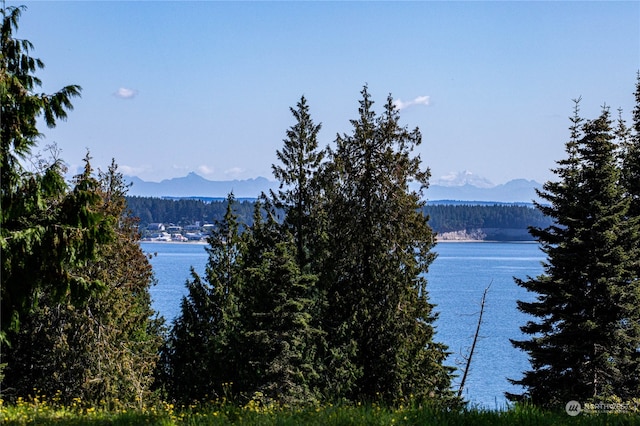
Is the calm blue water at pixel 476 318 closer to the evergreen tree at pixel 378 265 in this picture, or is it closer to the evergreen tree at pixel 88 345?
the evergreen tree at pixel 378 265

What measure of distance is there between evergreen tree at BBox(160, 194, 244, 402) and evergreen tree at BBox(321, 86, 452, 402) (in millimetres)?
9477

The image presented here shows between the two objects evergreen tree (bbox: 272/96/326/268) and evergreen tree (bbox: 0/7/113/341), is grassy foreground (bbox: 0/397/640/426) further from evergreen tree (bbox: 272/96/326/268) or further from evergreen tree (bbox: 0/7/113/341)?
evergreen tree (bbox: 272/96/326/268)

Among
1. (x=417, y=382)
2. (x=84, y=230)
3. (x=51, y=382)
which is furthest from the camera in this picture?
(x=417, y=382)

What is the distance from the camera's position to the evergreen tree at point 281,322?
85.3 ft

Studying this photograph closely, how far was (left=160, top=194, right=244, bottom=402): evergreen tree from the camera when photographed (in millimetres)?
35781

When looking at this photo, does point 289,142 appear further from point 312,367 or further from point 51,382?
point 51,382

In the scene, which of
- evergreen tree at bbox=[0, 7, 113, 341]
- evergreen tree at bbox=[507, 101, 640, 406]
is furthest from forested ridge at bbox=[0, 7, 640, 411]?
evergreen tree at bbox=[0, 7, 113, 341]

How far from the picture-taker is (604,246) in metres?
23.4

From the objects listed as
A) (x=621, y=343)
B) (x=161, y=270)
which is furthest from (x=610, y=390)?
(x=161, y=270)

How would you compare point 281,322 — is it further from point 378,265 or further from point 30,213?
point 30,213

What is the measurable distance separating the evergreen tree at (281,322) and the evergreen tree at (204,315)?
25.0 feet

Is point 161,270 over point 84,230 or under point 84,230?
under

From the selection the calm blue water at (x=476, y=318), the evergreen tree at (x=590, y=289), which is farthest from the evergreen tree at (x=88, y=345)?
the evergreen tree at (x=590, y=289)

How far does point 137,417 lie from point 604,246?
17927 millimetres
